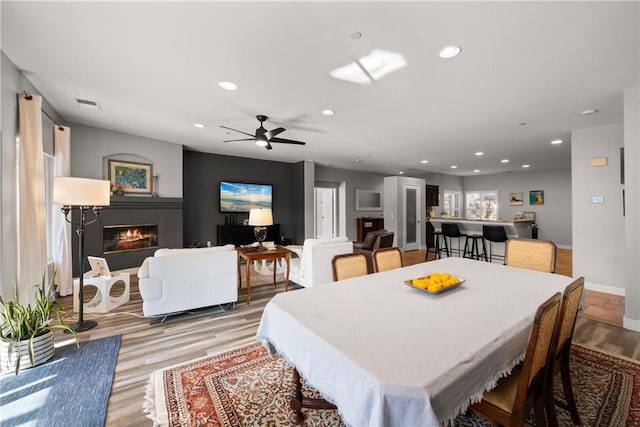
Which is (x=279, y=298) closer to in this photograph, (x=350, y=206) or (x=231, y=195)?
(x=231, y=195)

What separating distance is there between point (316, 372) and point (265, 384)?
3.55 feet

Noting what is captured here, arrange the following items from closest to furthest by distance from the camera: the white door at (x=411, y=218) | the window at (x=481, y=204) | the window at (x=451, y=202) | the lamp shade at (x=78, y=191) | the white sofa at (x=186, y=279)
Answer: the lamp shade at (x=78, y=191)
the white sofa at (x=186, y=279)
the white door at (x=411, y=218)
the window at (x=481, y=204)
the window at (x=451, y=202)

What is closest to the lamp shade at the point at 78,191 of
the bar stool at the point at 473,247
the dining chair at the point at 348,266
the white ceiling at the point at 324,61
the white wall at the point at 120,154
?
the white ceiling at the point at 324,61

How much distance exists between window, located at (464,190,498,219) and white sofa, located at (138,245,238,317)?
9736 millimetres

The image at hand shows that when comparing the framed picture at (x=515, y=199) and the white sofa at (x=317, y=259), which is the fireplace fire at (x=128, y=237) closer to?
the white sofa at (x=317, y=259)

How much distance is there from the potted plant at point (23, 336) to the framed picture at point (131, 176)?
3032 millimetres

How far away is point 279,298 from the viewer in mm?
1550

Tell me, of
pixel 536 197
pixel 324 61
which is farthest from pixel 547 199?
pixel 324 61

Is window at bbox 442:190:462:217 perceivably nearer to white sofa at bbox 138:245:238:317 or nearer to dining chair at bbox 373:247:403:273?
dining chair at bbox 373:247:403:273

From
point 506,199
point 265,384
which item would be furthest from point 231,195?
point 506,199

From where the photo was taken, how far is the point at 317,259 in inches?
143

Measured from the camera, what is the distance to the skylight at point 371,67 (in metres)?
2.14

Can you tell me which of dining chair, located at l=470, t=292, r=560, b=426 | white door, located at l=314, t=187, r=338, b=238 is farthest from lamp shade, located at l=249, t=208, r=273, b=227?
white door, located at l=314, t=187, r=338, b=238

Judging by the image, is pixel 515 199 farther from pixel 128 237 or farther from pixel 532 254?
pixel 128 237
